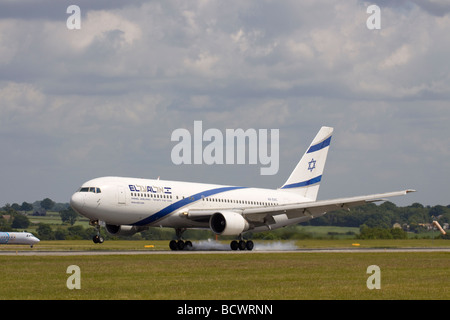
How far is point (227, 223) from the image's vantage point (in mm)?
56219

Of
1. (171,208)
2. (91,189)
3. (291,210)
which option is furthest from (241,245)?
(91,189)

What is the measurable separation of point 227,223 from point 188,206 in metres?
3.42

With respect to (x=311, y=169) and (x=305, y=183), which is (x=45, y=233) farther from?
(x=311, y=169)

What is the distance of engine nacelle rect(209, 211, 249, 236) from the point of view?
5634 centimetres

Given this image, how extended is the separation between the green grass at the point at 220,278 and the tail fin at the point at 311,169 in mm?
25767

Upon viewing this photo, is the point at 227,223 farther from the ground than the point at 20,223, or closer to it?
closer to it

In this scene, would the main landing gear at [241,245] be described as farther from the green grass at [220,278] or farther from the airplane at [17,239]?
the airplane at [17,239]

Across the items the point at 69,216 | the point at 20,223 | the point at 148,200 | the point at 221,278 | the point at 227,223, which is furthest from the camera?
the point at 69,216

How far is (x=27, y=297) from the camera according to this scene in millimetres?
24500

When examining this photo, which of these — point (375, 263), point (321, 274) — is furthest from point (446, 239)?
point (321, 274)

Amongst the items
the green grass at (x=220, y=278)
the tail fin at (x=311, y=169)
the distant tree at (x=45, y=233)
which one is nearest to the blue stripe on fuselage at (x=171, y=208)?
the green grass at (x=220, y=278)

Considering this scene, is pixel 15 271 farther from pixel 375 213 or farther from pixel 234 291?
pixel 375 213

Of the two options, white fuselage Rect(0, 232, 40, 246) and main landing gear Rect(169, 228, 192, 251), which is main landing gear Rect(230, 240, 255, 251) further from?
white fuselage Rect(0, 232, 40, 246)

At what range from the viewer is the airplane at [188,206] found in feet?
175
